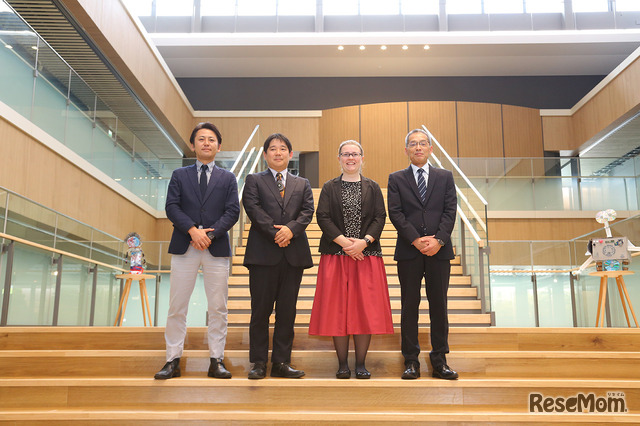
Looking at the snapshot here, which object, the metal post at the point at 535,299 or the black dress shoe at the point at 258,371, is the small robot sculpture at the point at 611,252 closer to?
the metal post at the point at 535,299

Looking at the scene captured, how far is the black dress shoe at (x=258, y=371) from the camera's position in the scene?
3.27 metres

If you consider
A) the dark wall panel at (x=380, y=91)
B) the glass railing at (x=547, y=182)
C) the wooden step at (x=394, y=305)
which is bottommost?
the wooden step at (x=394, y=305)

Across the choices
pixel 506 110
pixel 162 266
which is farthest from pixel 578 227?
pixel 162 266

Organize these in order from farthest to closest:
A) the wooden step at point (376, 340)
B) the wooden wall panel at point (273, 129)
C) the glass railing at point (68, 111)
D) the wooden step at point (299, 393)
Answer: the wooden wall panel at point (273, 129)
the glass railing at point (68, 111)
the wooden step at point (376, 340)
the wooden step at point (299, 393)

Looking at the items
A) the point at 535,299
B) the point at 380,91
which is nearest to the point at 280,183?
the point at 535,299

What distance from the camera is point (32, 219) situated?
5.12 meters

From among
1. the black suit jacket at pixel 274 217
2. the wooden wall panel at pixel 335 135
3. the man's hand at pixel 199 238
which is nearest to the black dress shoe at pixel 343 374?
the black suit jacket at pixel 274 217

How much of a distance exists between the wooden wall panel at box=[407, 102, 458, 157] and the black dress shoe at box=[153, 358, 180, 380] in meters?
9.33

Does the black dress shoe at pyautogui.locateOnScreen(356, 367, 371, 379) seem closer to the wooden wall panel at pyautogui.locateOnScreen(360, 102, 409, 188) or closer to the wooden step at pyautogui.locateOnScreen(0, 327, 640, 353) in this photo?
the wooden step at pyautogui.locateOnScreen(0, 327, 640, 353)

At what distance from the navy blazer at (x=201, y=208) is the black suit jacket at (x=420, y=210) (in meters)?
0.99

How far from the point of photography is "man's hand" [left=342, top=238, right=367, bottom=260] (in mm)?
3473

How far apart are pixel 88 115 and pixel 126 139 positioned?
4.05ft

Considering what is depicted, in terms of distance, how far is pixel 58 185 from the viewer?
267 inches

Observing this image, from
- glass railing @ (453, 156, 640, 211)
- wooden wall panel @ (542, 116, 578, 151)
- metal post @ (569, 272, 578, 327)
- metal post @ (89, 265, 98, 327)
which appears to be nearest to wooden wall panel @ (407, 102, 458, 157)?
wooden wall panel @ (542, 116, 578, 151)
